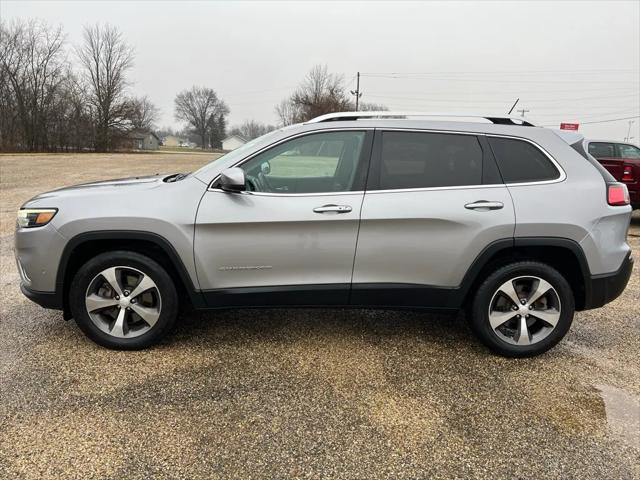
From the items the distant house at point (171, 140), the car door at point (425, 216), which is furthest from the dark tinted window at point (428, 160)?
the distant house at point (171, 140)

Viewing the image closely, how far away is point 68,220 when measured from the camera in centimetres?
314

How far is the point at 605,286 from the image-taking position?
10.8 ft

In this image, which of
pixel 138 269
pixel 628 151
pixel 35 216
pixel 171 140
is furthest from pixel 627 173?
pixel 171 140

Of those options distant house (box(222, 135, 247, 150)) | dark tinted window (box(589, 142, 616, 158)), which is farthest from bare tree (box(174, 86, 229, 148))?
dark tinted window (box(589, 142, 616, 158))

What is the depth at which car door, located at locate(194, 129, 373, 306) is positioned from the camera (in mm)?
3145

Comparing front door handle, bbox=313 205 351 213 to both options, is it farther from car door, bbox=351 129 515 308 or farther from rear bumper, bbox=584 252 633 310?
rear bumper, bbox=584 252 633 310

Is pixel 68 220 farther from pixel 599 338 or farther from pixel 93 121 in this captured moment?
pixel 93 121

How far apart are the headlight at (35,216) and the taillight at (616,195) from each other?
3911mm

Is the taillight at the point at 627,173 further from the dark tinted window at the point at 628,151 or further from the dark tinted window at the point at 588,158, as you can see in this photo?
the dark tinted window at the point at 588,158

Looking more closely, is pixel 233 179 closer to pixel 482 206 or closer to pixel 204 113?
pixel 482 206

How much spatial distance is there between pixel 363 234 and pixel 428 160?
0.73 meters

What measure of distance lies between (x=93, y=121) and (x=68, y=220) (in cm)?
6058

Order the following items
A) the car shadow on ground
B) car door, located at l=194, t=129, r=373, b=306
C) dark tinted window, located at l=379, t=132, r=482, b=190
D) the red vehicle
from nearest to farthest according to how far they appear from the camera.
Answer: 1. car door, located at l=194, t=129, r=373, b=306
2. dark tinted window, located at l=379, t=132, r=482, b=190
3. the car shadow on ground
4. the red vehicle

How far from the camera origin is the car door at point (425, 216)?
3.18 m
